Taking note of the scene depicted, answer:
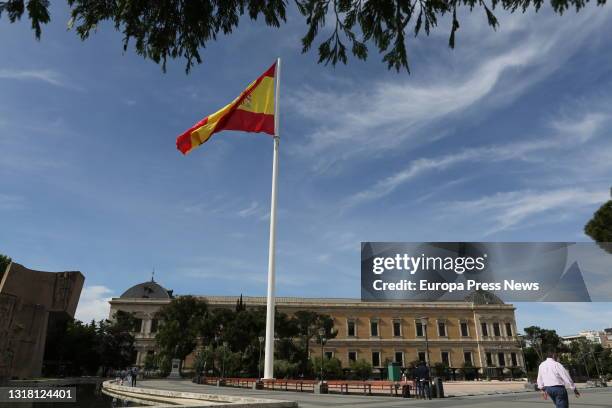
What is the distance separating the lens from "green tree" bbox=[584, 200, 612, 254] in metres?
22.7

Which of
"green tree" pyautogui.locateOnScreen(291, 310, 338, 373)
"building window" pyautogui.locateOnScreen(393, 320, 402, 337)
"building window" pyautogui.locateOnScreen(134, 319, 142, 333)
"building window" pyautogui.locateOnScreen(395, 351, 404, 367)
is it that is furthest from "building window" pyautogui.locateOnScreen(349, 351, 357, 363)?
"building window" pyautogui.locateOnScreen(134, 319, 142, 333)

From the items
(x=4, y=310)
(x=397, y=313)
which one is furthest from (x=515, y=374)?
(x=4, y=310)

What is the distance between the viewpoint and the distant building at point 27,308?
25.1 m

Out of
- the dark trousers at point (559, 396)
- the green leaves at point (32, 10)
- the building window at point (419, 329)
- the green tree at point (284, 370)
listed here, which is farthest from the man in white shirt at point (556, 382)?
the building window at point (419, 329)

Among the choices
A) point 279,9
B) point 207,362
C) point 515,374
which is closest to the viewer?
point 279,9

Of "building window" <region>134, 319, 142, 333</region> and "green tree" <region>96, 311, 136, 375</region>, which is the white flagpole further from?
"building window" <region>134, 319, 142, 333</region>

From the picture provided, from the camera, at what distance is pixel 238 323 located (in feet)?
131

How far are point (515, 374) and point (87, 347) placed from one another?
4616 centimetres

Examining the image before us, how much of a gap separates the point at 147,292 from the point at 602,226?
54819 mm

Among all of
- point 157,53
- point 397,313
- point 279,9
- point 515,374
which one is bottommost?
point 515,374

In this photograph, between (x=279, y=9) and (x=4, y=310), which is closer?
(x=279, y=9)

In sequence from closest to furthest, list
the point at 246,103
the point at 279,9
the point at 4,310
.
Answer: the point at 279,9, the point at 246,103, the point at 4,310

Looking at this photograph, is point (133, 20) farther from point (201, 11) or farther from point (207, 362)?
point (207, 362)

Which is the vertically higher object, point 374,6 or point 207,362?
point 374,6
